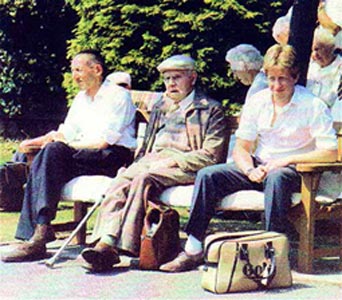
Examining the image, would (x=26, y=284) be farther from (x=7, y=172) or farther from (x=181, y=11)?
(x=181, y=11)

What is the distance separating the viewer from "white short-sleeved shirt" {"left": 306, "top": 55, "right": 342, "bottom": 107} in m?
7.52

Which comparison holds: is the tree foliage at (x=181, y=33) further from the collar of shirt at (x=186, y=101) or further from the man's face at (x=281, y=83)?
the man's face at (x=281, y=83)

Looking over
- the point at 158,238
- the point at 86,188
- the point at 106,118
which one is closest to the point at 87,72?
the point at 106,118

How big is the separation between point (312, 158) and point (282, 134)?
0.97 ft

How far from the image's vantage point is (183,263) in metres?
6.41

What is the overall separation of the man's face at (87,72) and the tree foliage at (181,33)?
465 centimetres

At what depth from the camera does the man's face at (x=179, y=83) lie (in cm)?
709

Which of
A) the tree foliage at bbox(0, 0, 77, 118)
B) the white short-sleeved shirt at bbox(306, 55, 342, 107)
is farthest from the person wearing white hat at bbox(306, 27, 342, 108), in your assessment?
the tree foliage at bbox(0, 0, 77, 118)

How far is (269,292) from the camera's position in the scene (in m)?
5.83

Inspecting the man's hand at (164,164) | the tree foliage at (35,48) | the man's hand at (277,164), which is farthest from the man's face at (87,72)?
the tree foliage at (35,48)

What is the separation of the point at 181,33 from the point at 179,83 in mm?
5144

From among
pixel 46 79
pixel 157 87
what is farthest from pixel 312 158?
pixel 46 79

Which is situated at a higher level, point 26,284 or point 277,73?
point 277,73

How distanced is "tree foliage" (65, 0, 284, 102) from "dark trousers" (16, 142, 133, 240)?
16.2 feet
